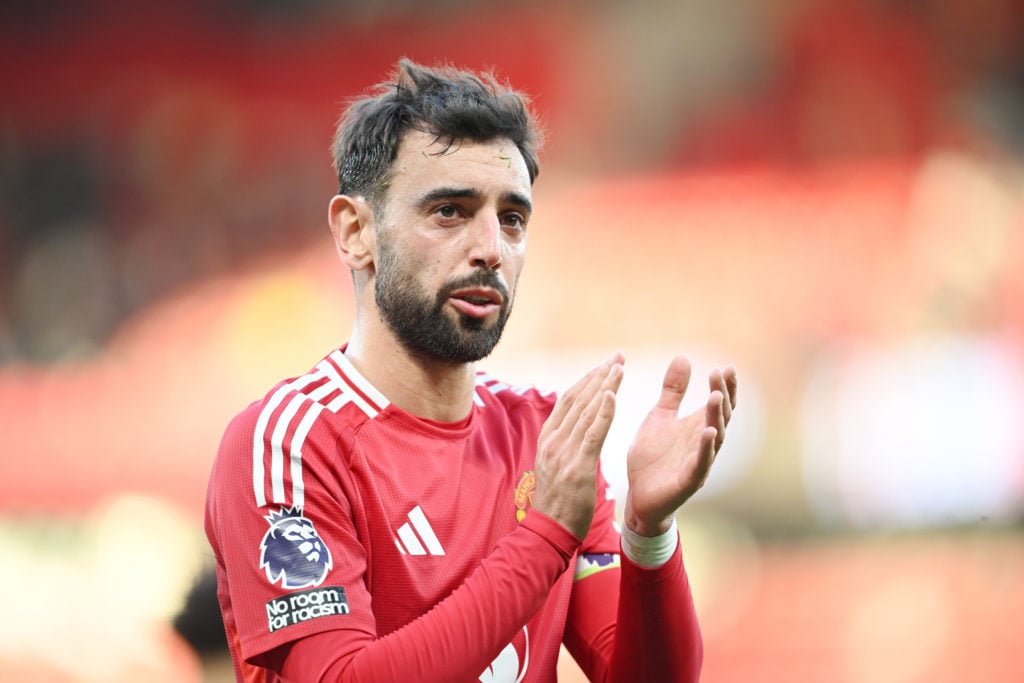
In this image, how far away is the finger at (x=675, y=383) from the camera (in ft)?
6.72

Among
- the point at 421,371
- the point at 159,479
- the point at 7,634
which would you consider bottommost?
the point at 7,634

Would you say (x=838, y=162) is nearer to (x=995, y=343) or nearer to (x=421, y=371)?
(x=995, y=343)

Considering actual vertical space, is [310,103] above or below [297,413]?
above

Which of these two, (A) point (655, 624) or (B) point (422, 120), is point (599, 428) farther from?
(B) point (422, 120)

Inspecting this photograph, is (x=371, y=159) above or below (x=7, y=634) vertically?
above

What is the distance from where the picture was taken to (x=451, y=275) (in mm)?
2082

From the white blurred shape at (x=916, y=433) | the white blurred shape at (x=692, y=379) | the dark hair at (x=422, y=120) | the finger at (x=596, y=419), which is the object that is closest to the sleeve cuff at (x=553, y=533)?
the finger at (x=596, y=419)

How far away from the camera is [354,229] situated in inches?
88.0

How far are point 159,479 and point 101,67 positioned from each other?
71.2 inches

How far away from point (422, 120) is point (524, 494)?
2.37ft

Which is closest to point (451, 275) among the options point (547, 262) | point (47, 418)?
point (547, 262)

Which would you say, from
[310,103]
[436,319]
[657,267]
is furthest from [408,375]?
[310,103]

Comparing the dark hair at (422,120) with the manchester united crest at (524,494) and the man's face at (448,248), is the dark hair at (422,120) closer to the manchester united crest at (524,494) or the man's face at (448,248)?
the man's face at (448,248)

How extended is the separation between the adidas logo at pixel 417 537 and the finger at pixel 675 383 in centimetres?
46
